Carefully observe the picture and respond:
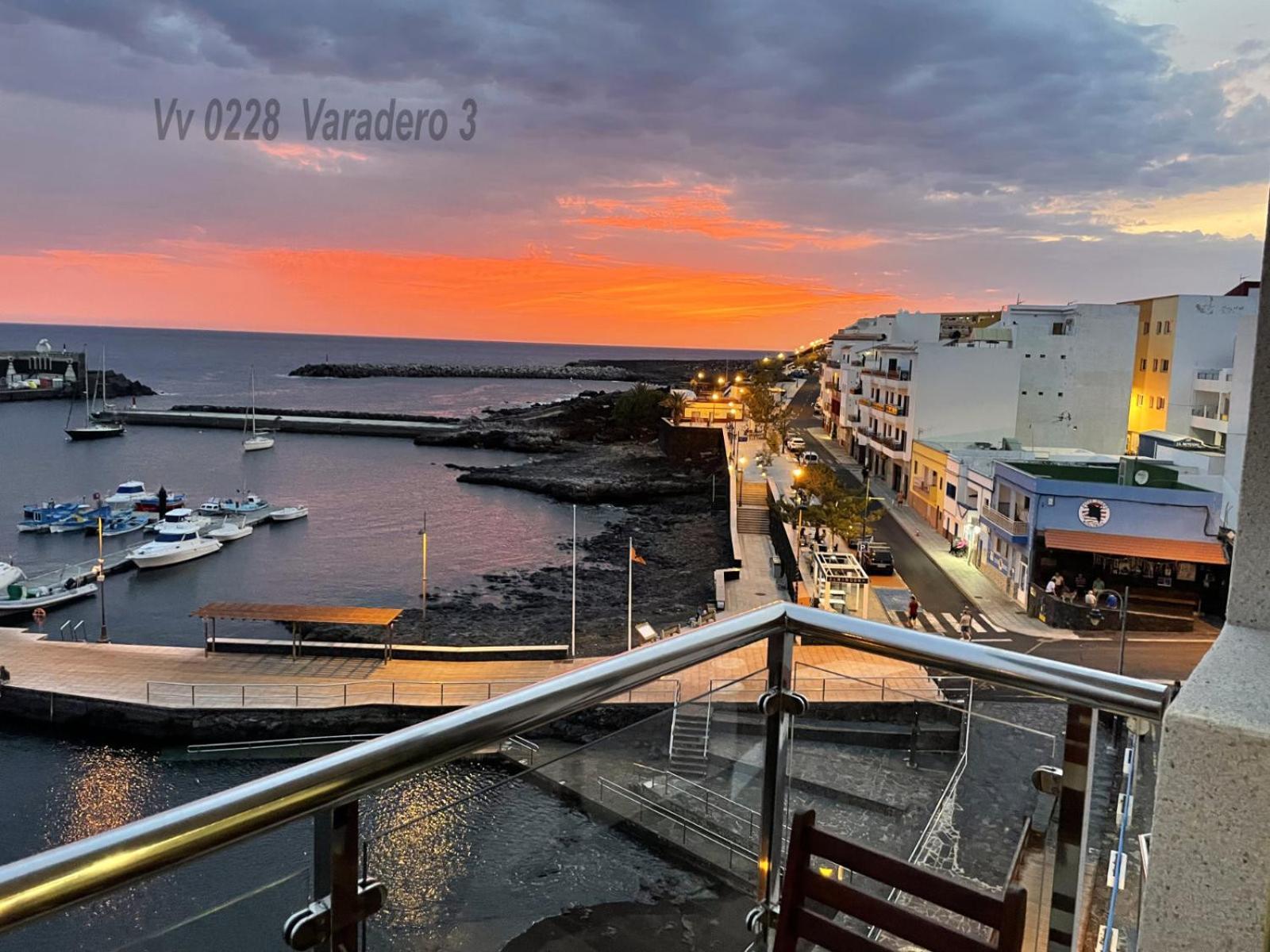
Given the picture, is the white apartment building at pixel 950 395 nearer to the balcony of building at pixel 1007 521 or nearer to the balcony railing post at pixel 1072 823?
the balcony of building at pixel 1007 521

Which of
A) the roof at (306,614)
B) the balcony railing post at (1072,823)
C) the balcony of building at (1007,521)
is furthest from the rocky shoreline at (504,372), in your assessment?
the balcony railing post at (1072,823)

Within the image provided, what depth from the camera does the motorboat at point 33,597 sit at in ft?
85.8

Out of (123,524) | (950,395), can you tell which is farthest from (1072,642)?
(123,524)

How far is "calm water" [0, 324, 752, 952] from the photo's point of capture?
130 cm

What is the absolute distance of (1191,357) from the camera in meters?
34.2

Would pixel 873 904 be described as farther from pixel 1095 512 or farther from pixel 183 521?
pixel 183 521

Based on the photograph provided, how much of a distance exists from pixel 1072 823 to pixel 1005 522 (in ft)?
75.4

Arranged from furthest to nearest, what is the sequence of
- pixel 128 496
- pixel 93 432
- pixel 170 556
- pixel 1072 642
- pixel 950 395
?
pixel 93 432 < pixel 128 496 < pixel 950 395 < pixel 170 556 < pixel 1072 642

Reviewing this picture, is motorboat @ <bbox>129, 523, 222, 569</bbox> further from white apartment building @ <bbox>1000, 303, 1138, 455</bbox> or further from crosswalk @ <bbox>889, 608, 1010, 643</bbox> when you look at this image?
white apartment building @ <bbox>1000, 303, 1138, 455</bbox>

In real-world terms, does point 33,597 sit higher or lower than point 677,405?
lower

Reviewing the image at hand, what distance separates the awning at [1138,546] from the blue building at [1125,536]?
0.02 m

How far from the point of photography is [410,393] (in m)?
118

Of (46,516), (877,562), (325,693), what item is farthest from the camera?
(46,516)

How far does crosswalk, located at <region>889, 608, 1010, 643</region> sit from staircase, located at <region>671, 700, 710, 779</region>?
18414 millimetres
